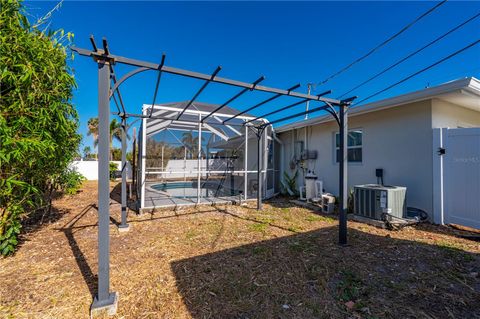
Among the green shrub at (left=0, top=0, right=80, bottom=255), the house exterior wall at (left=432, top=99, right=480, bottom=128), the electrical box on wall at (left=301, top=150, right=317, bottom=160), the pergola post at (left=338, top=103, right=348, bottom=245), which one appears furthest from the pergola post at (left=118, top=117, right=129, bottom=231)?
the house exterior wall at (left=432, top=99, right=480, bottom=128)

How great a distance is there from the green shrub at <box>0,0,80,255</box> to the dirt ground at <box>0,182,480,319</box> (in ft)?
3.37

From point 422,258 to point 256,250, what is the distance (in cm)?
236

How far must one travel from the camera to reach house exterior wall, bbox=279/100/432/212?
482 centimetres

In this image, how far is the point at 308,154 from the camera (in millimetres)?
7766

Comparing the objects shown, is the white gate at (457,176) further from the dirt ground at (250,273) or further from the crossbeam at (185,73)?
the crossbeam at (185,73)

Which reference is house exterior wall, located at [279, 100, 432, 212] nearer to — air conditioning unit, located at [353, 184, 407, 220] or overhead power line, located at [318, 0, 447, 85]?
air conditioning unit, located at [353, 184, 407, 220]

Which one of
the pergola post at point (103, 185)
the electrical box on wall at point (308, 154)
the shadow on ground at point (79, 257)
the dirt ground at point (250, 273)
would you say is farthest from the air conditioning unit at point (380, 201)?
the shadow on ground at point (79, 257)

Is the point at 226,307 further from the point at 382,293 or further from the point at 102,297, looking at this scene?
the point at 382,293

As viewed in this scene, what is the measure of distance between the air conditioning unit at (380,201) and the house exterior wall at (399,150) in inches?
20.7

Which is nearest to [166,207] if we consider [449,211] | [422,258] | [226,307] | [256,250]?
[256,250]

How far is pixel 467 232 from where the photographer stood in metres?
4.10

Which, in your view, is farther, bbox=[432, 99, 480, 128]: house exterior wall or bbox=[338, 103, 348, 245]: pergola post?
bbox=[432, 99, 480, 128]: house exterior wall

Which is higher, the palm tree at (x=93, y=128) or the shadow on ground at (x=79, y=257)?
the palm tree at (x=93, y=128)

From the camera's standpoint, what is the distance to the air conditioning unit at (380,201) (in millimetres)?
4488
